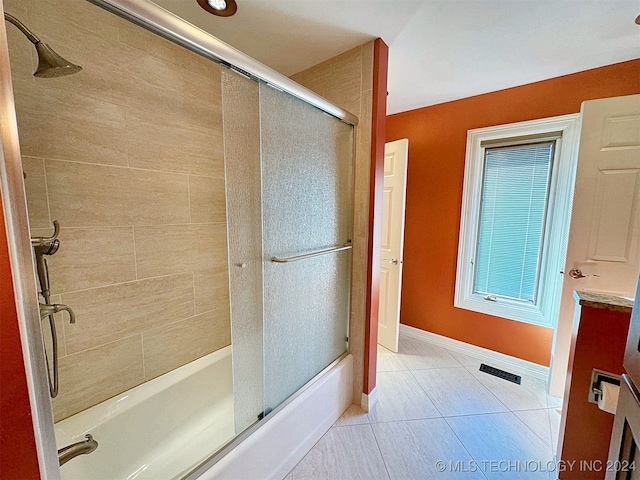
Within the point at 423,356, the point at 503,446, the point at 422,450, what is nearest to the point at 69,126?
the point at 422,450

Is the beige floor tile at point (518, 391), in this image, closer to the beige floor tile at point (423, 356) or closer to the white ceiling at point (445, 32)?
the beige floor tile at point (423, 356)

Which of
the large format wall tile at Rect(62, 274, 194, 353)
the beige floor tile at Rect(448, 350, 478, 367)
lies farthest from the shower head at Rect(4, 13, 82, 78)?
the beige floor tile at Rect(448, 350, 478, 367)

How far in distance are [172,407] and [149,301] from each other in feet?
1.95

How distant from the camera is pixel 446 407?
1768mm

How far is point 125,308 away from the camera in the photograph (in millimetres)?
1333

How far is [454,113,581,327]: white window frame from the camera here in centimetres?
187

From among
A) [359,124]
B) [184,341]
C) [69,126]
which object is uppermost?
[359,124]

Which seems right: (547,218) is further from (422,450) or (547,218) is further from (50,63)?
Result: (50,63)

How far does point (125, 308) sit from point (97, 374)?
0.31 meters

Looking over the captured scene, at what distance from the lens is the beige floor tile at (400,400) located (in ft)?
5.56

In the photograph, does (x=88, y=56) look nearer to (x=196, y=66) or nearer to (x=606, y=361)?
(x=196, y=66)

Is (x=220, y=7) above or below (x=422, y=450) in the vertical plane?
above

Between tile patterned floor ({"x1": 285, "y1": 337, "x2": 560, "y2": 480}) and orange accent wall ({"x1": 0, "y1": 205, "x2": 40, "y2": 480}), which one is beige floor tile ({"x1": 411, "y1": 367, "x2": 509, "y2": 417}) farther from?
orange accent wall ({"x1": 0, "y1": 205, "x2": 40, "y2": 480})

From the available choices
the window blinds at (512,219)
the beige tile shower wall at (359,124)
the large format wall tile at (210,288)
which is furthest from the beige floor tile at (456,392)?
the large format wall tile at (210,288)
